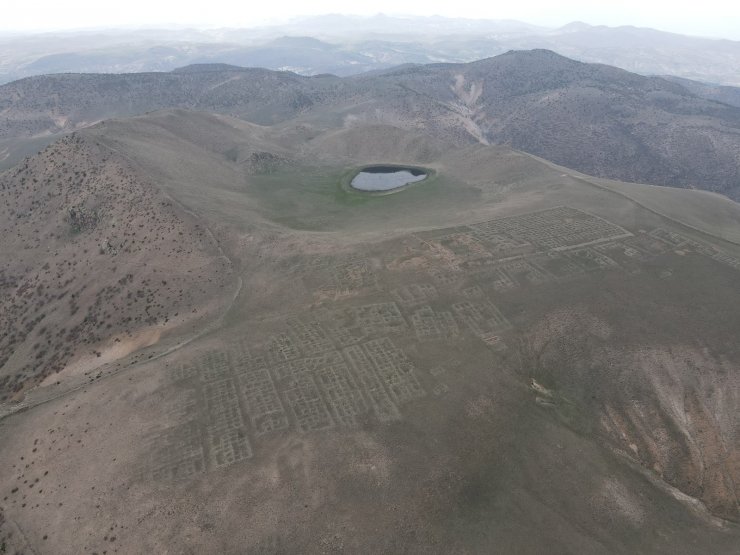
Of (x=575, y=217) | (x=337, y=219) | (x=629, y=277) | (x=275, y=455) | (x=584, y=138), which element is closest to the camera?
(x=275, y=455)

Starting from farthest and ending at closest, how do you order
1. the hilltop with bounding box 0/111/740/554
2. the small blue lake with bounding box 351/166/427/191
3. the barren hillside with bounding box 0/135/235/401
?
the small blue lake with bounding box 351/166/427/191, the barren hillside with bounding box 0/135/235/401, the hilltop with bounding box 0/111/740/554

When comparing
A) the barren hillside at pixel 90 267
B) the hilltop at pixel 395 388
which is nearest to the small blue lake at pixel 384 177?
the hilltop at pixel 395 388

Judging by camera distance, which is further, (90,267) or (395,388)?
(90,267)

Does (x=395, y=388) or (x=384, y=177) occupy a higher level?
(x=384, y=177)

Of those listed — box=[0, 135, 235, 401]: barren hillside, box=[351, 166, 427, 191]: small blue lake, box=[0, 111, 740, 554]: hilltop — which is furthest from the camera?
box=[351, 166, 427, 191]: small blue lake

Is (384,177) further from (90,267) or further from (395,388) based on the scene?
(395,388)

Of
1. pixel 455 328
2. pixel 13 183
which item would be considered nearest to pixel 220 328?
pixel 455 328

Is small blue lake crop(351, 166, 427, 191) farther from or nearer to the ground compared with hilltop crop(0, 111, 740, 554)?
farther from the ground

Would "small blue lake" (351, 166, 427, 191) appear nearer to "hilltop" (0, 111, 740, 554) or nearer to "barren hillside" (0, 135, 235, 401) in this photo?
"hilltop" (0, 111, 740, 554)

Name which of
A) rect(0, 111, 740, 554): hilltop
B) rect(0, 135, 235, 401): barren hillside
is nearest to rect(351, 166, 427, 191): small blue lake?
rect(0, 111, 740, 554): hilltop

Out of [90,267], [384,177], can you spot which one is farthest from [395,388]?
[384,177]

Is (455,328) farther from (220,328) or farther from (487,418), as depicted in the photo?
(220,328)
